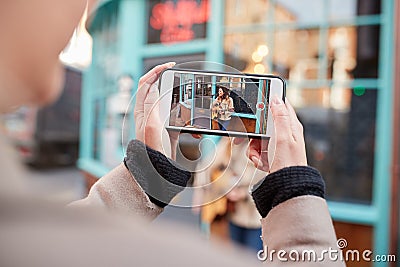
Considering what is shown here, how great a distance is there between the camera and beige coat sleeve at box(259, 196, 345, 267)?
0.99 feet

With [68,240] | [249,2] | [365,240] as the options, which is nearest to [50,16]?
[68,240]

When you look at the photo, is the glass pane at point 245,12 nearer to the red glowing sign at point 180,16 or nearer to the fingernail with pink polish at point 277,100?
the red glowing sign at point 180,16

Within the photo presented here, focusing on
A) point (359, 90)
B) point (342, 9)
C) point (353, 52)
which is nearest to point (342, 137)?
point (359, 90)

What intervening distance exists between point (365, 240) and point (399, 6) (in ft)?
2.27

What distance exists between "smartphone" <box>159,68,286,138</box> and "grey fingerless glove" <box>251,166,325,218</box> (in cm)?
4

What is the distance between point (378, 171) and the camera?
1298mm

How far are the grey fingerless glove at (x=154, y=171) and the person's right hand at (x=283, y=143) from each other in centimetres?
8

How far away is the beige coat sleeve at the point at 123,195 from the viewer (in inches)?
13.6

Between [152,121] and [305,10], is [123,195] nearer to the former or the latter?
[152,121]

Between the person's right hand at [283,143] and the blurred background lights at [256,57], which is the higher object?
the blurred background lights at [256,57]

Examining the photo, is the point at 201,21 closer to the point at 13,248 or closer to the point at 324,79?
the point at 324,79

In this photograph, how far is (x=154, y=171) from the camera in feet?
1.17

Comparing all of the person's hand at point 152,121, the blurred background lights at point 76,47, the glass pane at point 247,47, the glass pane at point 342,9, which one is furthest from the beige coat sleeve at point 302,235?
the glass pane at point 342,9

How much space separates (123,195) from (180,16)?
1.22 metres
